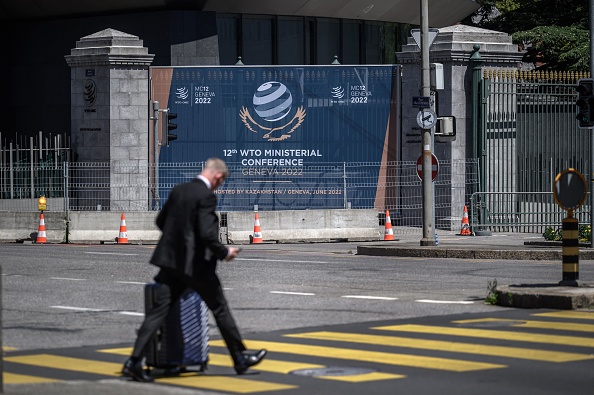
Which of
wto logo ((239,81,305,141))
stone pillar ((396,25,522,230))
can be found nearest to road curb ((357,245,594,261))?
stone pillar ((396,25,522,230))

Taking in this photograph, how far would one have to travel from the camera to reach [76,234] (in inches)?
1193

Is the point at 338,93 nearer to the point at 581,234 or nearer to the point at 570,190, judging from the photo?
the point at 581,234

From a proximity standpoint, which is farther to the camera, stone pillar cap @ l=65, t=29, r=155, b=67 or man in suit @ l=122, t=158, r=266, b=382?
stone pillar cap @ l=65, t=29, r=155, b=67

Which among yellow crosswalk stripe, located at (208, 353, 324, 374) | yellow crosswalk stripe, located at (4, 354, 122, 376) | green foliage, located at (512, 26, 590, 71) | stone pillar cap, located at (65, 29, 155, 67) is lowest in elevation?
yellow crosswalk stripe, located at (208, 353, 324, 374)

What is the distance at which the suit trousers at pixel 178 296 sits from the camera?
10.1 meters

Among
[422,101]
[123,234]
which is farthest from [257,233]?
[422,101]

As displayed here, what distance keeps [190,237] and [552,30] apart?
116 ft

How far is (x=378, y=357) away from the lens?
11305 mm

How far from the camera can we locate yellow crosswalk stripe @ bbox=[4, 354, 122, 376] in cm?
1047

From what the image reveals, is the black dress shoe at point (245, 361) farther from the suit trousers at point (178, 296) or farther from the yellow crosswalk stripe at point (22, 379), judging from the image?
the yellow crosswalk stripe at point (22, 379)

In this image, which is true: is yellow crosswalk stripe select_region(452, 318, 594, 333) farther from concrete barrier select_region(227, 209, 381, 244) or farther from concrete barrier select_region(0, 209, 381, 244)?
concrete barrier select_region(227, 209, 381, 244)

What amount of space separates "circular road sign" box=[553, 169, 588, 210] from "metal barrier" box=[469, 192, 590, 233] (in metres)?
15.1

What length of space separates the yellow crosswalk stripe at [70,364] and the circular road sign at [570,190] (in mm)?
7481

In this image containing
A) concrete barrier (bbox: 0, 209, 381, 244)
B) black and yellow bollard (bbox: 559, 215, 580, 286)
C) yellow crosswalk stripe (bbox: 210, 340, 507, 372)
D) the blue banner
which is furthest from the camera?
the blue banner
